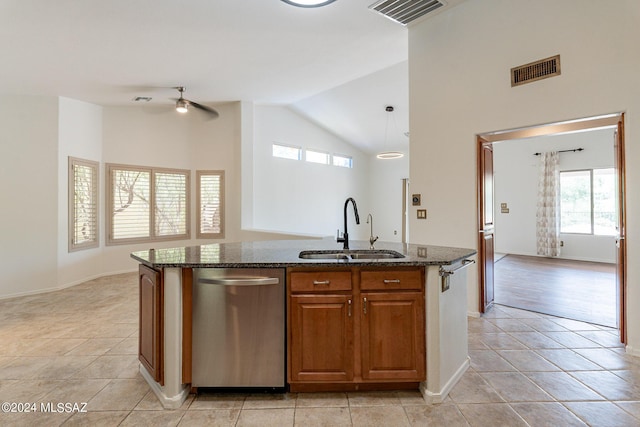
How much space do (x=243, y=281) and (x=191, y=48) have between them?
A: 10.5 feet

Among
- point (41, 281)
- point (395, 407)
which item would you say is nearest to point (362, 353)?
point (395, 407)

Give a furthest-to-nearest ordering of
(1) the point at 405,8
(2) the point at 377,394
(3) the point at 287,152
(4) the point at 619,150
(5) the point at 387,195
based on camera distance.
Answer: (5) the point at 387,195 → (3) the point at 287,152 → (1) the point at 405,8 → (4) the point at 619,150 → (2) the point at 377,394

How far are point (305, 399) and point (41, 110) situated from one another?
5550 millimetres

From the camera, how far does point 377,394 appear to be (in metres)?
2.10

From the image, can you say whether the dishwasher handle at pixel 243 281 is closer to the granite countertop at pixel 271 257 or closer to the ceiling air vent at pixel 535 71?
the granite countertop at pixel 271 257

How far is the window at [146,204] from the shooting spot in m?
5.72

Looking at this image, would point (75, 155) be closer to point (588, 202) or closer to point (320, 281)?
point (320, 281)

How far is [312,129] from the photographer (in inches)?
325

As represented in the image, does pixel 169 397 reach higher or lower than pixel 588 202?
lower

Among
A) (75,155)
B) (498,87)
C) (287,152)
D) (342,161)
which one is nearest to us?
(498,87)

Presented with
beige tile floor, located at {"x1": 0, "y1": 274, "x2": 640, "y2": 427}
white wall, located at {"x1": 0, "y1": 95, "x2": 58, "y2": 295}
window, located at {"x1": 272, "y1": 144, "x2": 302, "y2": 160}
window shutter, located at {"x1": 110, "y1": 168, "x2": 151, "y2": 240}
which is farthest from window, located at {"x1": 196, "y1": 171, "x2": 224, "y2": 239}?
beige tile floor, located at {"x1": 0, "y1": 274, "x2": 640, "y2": 427}

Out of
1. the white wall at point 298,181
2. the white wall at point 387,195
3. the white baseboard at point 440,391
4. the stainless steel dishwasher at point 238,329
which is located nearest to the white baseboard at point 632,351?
the white baseboard at point 440,391

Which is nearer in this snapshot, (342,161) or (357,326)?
(357,326)

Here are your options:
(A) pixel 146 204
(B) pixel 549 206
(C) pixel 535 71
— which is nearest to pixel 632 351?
(C) pixel 535 71
